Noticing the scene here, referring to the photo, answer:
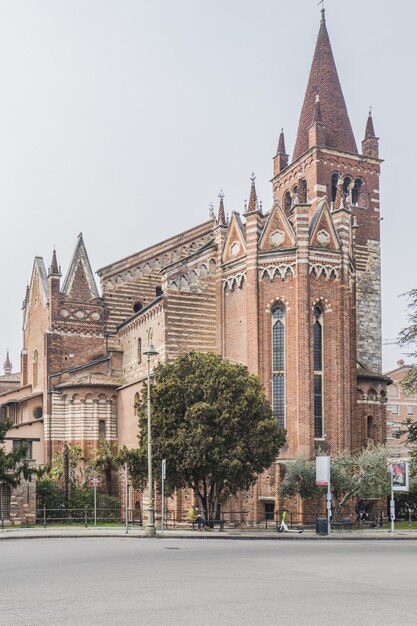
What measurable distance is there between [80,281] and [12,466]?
2172 centimetres

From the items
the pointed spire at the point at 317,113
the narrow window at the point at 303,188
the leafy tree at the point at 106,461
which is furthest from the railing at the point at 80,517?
the pointed spire at the point at 317,113

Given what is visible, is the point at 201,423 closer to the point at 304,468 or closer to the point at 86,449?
the point at 304,468

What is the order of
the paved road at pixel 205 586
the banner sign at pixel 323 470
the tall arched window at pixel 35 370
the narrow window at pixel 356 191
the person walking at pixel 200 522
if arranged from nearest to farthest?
the paved road at pixel 205 586, the person walking at pixel 200 522, the banner sign at pixel 323 470, the tall arched window at pixel 35 370, the narrow window at pixel 356 191

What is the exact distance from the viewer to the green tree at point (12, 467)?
41094mm

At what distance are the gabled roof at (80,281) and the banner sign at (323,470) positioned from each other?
27.3 meters

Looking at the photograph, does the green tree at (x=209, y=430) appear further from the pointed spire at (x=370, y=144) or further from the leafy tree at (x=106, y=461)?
the pointed spire at (x=370, y=144)

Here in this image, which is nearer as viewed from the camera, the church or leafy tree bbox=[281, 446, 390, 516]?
leafy tree bbox=[281, 446, 390, 516]

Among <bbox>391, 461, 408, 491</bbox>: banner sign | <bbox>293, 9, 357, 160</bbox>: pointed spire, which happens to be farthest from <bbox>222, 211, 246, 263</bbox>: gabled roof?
<bbox>293, 9, 357, 160</bbox>: pointed spire

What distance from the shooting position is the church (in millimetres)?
46656

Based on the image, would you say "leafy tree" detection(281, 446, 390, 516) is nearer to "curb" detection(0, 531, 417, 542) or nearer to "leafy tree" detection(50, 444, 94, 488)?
"curb" detection(0, 531, 417, 542)

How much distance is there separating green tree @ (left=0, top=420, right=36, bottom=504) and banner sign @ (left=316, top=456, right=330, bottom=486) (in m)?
15.1

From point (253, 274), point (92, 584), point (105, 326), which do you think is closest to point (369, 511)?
point (253, 274)

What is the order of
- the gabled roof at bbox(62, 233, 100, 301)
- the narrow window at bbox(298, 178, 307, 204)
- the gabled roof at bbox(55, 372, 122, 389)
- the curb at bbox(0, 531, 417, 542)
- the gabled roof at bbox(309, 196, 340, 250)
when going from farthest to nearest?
the narrow window at bbox(298, 178, 307, 204)
the gabled roof at bbox(62, 233, 100, 301)
the gabled roof at bbox(55, 372, 122, 389)
the gabled roof at bbox(309, 196, 340, 250)
the curb at bbox(0, 531, 417, 542)

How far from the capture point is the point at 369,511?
49562 mm
